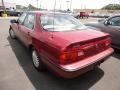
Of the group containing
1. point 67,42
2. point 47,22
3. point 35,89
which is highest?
point 47,22

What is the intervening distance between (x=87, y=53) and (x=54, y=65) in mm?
734

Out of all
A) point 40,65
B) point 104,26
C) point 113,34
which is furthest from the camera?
point 104,26

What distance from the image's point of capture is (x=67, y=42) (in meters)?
3.09

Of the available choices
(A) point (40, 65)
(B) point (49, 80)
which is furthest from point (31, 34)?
(B) point (49, 80)

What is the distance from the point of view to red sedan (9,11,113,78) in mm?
3039

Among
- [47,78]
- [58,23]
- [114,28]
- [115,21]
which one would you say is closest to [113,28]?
[114,28]

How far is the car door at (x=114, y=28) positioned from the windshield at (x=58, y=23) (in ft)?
6.47

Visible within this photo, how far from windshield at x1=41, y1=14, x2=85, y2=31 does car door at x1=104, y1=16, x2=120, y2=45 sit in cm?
197

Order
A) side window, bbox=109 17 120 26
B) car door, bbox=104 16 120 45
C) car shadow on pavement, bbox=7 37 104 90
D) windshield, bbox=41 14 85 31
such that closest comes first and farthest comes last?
car shadow on pavement, bbox=7 37 104 90 < windshield, bbox=41 14 85 31 < car door, bbox=104 16 120 45 < side window, bbox=109 17 120 26

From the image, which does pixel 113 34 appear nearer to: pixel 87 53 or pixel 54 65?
pixel 87 53

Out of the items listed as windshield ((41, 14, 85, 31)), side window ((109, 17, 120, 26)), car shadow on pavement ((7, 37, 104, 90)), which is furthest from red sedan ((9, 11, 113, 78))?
side window ((109, 17, 120, 26))

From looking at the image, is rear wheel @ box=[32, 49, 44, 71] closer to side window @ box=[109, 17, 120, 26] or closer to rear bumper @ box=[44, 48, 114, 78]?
rear bumper @ box=[44, 48, 114, 78]

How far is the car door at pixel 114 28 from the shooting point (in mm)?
5694

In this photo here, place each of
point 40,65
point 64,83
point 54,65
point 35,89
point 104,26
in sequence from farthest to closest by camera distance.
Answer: point 104,26, point 40,65, point 64,83, point 35,89, point 54,65
